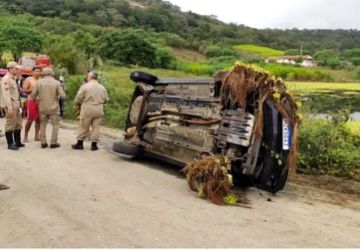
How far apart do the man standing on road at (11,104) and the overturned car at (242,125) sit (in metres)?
3.53

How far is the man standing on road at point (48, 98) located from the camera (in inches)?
405

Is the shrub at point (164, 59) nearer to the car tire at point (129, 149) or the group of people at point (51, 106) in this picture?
the group of people at point (51, 106)

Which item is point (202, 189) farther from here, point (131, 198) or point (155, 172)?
point (155, 172)

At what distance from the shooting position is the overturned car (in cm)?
711

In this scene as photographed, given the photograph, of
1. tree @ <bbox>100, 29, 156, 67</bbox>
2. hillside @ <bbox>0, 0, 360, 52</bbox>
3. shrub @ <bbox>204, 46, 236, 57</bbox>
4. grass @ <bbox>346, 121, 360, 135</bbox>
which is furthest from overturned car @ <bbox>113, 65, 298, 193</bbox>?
hillside @ <bbox>0, 0, 360, 52</bbox>

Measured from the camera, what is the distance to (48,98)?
10.3 m

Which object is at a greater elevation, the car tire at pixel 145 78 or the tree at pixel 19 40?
the tree at pixel 19 40

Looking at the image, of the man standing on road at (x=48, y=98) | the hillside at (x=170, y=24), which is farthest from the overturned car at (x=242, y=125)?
the hillside at (x=170, y=24)

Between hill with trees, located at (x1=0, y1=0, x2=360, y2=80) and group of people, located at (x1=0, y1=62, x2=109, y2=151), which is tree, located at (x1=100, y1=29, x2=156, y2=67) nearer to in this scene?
hill with trees, located at (x1=0, y1=0, x2=360, y2=80)

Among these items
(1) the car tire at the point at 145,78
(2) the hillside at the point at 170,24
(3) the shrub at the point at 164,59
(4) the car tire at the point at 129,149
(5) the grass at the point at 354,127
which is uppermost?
(2) the hillside at the point at 170,24

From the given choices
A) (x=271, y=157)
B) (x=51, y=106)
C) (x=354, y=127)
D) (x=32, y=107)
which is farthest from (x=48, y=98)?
(x=354, y=127)

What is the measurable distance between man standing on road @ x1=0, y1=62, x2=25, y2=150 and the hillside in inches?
2430

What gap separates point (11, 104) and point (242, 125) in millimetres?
5046

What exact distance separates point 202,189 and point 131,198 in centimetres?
99
